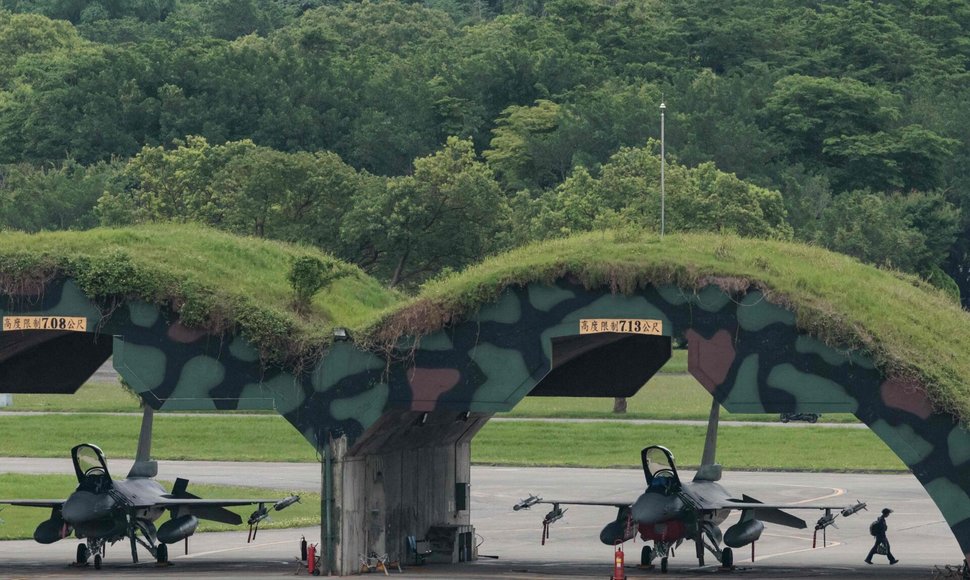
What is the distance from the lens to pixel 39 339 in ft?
116

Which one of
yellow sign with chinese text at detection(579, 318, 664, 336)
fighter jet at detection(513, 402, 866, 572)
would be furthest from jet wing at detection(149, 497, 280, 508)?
yellow sign with chinese text at detection(579, 318, 664, 336)

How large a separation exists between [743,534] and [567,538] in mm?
8685

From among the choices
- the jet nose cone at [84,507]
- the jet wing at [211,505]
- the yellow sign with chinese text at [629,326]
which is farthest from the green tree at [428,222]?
the yellow sign with chinese text at [629,326]

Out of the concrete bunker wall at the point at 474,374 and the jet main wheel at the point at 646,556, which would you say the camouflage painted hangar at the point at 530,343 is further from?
the jet main wheel at the point at 646,556

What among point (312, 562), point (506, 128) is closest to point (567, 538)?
point (312, 562)

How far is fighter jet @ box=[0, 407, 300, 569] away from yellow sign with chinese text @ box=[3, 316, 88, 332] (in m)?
3.11

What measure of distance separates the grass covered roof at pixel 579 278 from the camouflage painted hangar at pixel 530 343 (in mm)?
50

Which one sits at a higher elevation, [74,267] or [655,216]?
[655,216]

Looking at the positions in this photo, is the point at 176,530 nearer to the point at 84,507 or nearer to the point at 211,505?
the point at 211,505

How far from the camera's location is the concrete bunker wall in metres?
29.6

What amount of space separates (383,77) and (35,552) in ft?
364

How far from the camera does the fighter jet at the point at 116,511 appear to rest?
3491 cm

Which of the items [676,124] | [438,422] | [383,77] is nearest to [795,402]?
[438,422]

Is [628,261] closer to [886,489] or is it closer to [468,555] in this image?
[468,555]
